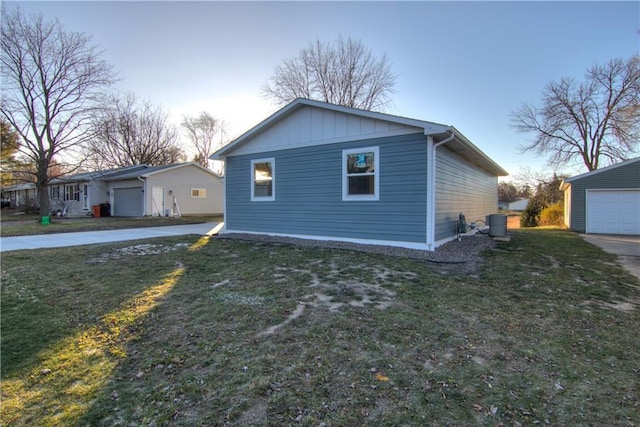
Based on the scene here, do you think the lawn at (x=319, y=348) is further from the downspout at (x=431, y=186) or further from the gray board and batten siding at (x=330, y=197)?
the gray board and batten siding at (x=330, y=197)

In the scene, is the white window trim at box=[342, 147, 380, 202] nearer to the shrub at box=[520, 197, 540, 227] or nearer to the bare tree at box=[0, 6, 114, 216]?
the bare tree at box=[0, 6, 114, 216]

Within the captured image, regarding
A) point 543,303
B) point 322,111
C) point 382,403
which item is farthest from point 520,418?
point 322,111

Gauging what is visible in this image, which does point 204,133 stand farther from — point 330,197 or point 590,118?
point 590,118

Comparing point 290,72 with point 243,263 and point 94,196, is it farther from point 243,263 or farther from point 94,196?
point 243,263

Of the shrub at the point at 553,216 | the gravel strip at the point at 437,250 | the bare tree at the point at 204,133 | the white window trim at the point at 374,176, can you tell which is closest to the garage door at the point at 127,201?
the gravel strip at the point at 437,250

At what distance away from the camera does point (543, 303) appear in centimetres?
412

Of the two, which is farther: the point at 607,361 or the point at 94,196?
the point at 94,196

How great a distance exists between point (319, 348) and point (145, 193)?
2085cm

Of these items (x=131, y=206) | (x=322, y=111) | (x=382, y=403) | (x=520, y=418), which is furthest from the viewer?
(x=131, y=206)

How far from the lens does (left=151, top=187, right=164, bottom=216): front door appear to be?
20.8 meters

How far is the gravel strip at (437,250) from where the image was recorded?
620 centimetres

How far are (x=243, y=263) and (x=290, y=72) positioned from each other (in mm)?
22158

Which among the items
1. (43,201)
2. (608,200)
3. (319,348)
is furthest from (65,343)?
(43,201)

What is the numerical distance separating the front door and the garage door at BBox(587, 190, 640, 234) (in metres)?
23.4
